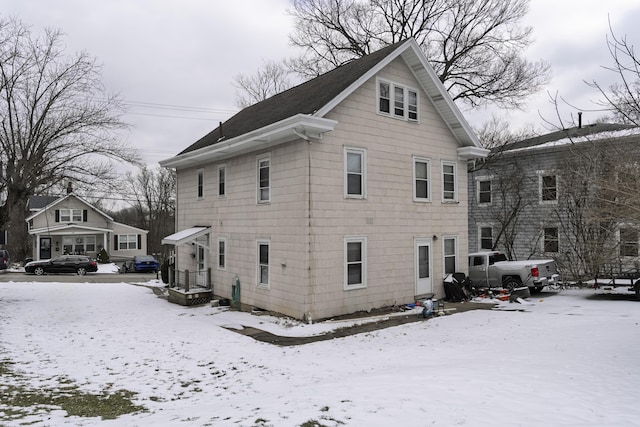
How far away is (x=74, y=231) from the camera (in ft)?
134

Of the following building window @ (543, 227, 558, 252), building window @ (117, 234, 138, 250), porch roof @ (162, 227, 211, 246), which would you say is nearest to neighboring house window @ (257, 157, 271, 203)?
porch roof @ (162, 227, 211, 246)

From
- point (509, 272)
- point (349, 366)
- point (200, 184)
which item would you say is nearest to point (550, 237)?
point (509, 272)

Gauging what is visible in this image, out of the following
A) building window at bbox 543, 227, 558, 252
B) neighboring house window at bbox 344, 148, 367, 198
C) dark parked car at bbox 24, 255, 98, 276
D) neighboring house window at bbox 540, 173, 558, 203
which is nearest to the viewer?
neighboring house window at bbox 344, 148, 367, 198

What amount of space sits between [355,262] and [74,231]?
36676 mm

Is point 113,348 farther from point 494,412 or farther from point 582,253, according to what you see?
point 582,253

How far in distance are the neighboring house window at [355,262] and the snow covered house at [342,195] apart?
3 centimetres

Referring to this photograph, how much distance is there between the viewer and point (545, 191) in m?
23.4

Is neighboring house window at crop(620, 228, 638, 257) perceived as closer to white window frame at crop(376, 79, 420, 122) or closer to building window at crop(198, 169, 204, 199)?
white window frame at crop(376, 79, 420, 122)

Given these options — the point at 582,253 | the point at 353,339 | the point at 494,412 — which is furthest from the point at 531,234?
the point at 494,412

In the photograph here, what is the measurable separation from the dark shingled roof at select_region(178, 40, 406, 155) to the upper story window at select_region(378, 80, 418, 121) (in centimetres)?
105

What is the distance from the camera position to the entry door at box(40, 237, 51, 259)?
40347mm

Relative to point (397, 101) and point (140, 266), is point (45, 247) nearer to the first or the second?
point (140, 266)

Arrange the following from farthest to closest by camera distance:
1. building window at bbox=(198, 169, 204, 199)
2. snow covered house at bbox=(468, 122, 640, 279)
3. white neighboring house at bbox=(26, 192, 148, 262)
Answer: white neighboring house at bbox=(26, 192, 148, 262) → snow covered house at bbox=(468, 122, 640, 279) → building window at bbox=(198, 169, 204, 199)

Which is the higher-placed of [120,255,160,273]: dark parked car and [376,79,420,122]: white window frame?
[376,79,420,122]: white window frame
